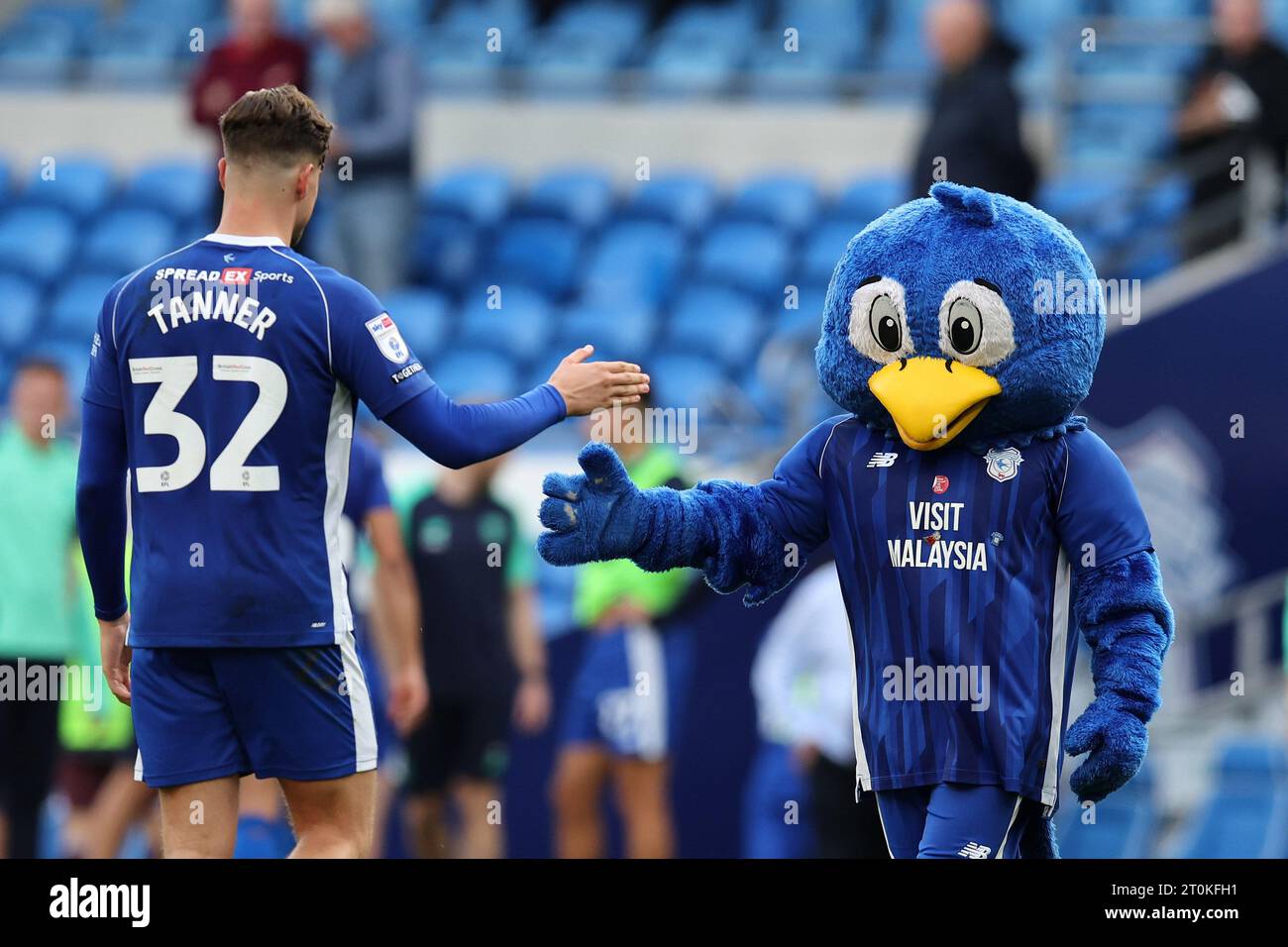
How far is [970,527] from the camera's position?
4422 mm

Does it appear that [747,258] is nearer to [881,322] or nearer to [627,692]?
[627,692]

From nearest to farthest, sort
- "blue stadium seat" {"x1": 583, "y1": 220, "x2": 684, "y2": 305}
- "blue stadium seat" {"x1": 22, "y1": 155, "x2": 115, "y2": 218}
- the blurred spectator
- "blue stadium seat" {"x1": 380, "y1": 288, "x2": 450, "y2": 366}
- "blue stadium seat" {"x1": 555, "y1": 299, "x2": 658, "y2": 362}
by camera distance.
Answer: the blurred spectator, "blue stadium seat" {"x1": 555, "y1": 299, "x2": 658, "y2": 362}, "blue stadium seat" {"x1": 380, "y1": 288, "x2": 450, "y2": 366}, "blue stadium seat" {"x1": 583, "y1": 220, "x2": 684, "y2": 305}, "blue stadium seat" {"x1": 22, "y1": 155, "x2": 115, "y2": 218}

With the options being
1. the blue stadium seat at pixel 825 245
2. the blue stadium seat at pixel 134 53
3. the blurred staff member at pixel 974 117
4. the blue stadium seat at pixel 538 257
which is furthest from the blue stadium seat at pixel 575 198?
the blurred staff member at pixel 974 117

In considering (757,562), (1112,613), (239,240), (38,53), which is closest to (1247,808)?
(1112,613)

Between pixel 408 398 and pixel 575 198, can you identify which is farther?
pixel 575 198

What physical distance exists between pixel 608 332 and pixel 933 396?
6.54 metres

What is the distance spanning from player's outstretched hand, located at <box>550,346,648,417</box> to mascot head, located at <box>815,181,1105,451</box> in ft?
1.43

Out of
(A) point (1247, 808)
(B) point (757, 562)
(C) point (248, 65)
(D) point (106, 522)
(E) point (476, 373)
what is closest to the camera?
(D) point (106, 522)

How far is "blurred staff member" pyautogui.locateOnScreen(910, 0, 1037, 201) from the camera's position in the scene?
8398mm

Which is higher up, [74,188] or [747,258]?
[74,188]

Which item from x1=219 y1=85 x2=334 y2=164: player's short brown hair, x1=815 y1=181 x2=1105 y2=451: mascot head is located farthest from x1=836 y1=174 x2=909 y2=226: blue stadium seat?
x1=219 y1=85 x2=334 y2=164: player's short brown hair

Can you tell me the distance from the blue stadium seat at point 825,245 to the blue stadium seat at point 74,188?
4.28m

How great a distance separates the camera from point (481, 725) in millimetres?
8117

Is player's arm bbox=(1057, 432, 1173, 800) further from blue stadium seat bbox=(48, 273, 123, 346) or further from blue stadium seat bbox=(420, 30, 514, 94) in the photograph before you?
blue stadium seat bbox=(420, 30, 514, 94)
